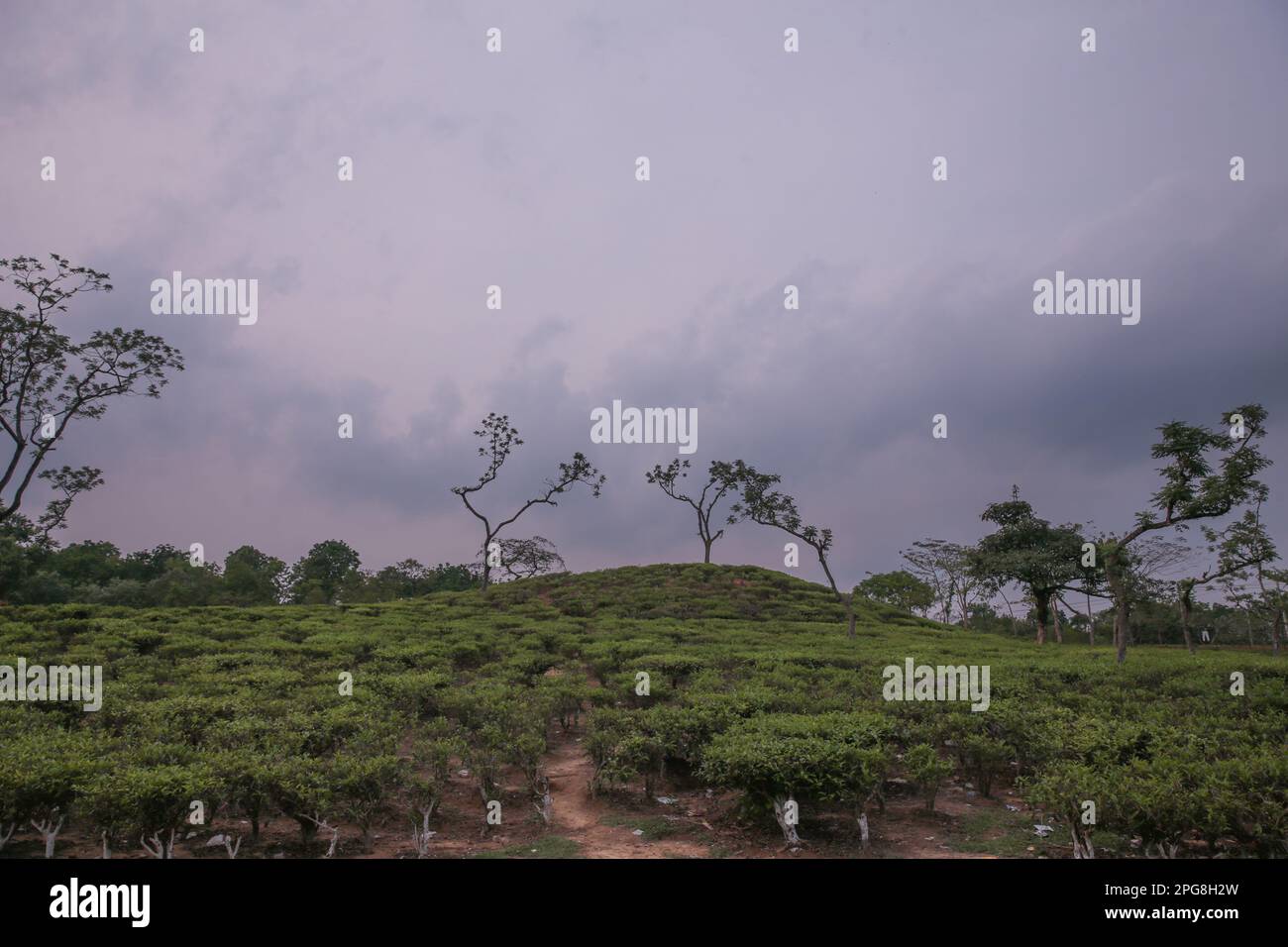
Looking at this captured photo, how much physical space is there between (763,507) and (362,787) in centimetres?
2140

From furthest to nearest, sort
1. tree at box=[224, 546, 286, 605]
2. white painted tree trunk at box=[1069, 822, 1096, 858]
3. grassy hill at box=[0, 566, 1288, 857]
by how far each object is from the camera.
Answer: tree at box=[224, 546, 286, 605] < grassy hill at box=[0, 566, 1288, 857] < white painted tree trunk at box=[1069, 822, 1096, 858]

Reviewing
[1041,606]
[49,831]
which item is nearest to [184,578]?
[49,831]

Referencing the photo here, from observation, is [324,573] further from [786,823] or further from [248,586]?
[786,823]

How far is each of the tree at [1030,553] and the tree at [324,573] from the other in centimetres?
4626

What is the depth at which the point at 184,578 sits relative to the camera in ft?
152

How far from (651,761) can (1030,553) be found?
1367 inches

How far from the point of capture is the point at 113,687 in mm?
11242

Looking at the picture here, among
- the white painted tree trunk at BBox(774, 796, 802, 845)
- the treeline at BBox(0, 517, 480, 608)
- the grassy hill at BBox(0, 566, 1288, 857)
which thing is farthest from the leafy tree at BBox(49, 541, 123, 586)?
the white painted tree trunk at BBox(774, 796, 802, 845)

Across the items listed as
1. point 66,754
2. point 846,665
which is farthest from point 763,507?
point 66,754

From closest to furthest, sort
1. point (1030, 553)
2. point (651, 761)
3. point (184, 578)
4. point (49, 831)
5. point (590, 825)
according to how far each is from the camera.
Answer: point (49, 831) < point (590, 825) < point (651, 761) < point (1030, 553) < point (184, 578)

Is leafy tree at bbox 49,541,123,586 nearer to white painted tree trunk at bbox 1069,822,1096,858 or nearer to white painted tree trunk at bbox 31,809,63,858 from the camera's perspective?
white painted tree trunk at bbox 31,809,63,858

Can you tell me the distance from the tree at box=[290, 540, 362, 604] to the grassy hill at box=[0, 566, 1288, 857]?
129 ft

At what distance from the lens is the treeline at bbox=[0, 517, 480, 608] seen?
112 feet

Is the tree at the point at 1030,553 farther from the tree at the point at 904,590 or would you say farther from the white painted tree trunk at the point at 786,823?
the white painted tree trunk at the point at 786,823
